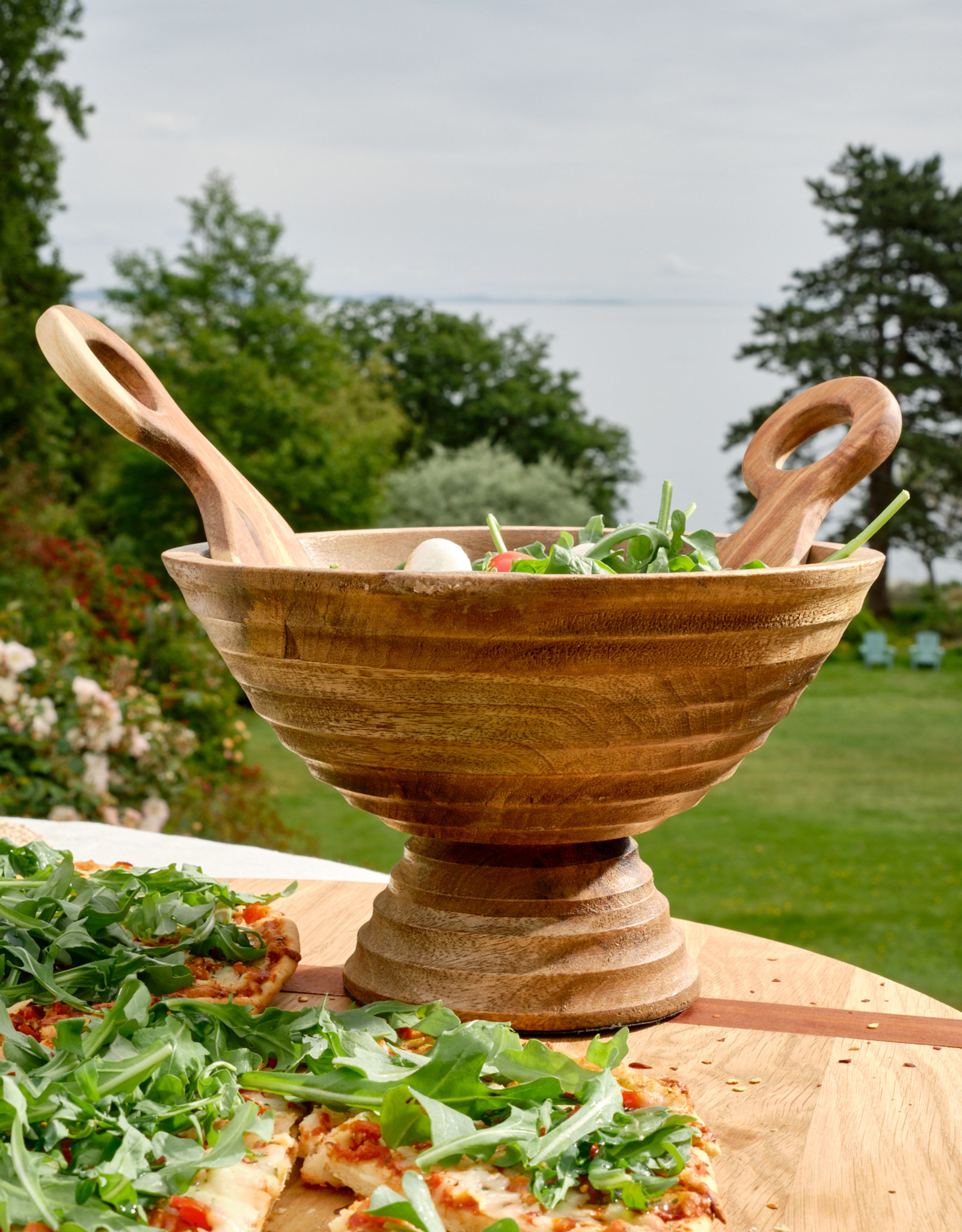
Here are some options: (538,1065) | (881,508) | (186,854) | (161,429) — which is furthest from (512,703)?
(881,508)

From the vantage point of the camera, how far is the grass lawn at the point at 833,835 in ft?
21.7

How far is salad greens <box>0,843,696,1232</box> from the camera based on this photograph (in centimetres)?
72

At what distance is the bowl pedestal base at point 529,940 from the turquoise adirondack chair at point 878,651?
1162 centimetres

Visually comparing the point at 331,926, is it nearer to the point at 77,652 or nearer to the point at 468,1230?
the point at 468,1230

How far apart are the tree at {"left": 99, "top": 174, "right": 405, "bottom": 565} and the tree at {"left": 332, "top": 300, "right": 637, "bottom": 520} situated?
1.35 m

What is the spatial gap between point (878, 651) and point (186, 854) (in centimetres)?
1124

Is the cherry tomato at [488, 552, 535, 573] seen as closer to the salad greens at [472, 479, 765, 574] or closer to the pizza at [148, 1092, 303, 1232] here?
the salad greens at [472, 479, 765, 574]

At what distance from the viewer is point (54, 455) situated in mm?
7992

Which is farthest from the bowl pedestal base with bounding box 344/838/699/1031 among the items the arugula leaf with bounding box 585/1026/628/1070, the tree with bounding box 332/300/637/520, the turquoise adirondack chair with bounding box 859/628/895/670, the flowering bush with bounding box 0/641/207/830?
the tree with bounding box 332/300/637/520

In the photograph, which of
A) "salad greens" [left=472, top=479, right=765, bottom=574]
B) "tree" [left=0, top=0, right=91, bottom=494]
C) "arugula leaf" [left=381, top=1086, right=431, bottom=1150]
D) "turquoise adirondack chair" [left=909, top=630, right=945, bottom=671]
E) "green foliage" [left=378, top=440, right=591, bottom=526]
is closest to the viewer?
"arugula leaf" [left=381, top=1086, right=431, bottom=1150]

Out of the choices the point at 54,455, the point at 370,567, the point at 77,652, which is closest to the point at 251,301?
the point at 54,455

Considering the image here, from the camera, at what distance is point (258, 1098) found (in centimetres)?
90

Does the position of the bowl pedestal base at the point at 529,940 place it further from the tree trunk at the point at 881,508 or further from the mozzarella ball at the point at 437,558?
the tree trunk at the point at 881,508

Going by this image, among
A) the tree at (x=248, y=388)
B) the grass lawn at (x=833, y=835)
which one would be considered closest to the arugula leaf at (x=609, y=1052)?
the grass lawn at (x=833, y=835)
